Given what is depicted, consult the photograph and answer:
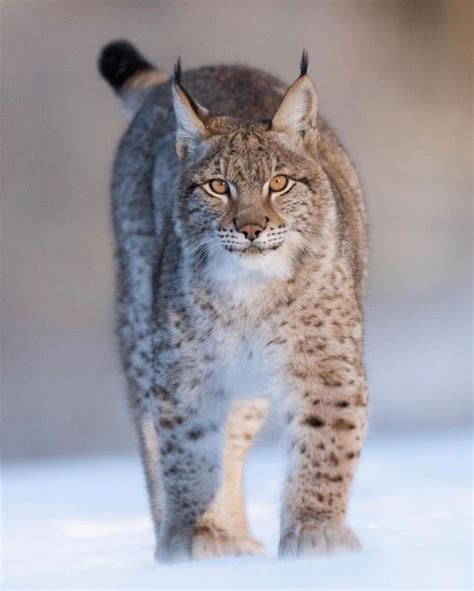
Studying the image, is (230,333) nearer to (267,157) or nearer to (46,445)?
(267,157)

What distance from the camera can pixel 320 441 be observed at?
17.4 ft

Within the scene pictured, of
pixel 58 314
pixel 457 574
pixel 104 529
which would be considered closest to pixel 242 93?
pixel 104 529

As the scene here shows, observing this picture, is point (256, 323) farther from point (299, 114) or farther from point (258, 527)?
point (258, 527)

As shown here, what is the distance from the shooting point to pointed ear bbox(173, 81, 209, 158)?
5.39m

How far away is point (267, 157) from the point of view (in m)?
5.23

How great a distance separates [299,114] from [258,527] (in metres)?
1.62

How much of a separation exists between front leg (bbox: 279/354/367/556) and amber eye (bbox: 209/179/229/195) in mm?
560

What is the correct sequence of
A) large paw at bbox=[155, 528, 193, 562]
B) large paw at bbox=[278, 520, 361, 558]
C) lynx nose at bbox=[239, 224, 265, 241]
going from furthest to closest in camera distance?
large paw at bbox=[155, 528, 193, 562] → large paw at bbox=[278, 520, 361, 558] → lynx nose at bbox=[239, 224, 265, 241]

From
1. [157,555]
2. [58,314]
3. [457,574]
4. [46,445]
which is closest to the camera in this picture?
[457,574]

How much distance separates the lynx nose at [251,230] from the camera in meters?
5.01

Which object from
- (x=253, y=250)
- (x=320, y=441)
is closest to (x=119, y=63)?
(x=253, y=250)

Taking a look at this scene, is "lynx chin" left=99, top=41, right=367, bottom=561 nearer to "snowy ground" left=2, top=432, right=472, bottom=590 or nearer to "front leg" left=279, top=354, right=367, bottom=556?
"front leg" left=279, top=354, right=367, bottom=556

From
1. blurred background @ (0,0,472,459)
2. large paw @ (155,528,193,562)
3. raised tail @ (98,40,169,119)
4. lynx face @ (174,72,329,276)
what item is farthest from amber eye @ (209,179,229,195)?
blurred background @ (0,0,472,459)

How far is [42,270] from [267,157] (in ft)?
25.2
